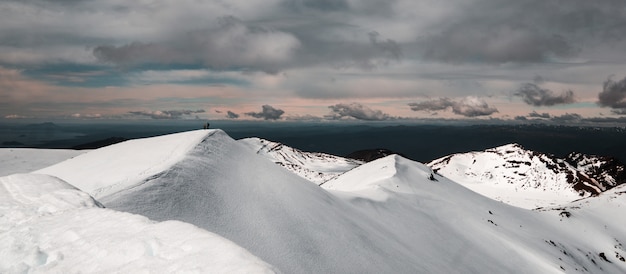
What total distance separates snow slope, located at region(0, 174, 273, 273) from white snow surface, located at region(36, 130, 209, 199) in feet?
17.5

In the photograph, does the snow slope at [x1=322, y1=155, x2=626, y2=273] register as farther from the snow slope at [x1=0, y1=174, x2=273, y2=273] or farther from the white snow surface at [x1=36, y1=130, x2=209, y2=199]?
the snow slope at [x1=0, y1=174, x2=273, y2=273]

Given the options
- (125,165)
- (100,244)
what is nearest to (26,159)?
(125,165)

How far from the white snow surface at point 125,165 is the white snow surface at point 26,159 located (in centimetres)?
1463

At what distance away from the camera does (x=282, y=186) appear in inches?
778

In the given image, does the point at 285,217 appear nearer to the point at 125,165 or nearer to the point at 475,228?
the point at 125,165

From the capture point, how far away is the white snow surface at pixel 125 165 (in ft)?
51.5

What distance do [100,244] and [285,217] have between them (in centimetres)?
1013

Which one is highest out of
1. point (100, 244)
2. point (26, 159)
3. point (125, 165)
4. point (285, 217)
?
point (100, 244)

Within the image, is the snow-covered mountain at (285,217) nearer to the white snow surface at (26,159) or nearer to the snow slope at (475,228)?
the snow slope at (475,228)

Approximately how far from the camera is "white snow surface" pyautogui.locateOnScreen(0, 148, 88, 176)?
34.6 metres

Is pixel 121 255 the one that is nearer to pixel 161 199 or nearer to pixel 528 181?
pixel 161 199

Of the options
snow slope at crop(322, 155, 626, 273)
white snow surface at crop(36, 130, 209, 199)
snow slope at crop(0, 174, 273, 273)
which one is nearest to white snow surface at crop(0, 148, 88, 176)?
white snow surface at crop(36, 130, 209, 199)

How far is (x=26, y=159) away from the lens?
3812cm

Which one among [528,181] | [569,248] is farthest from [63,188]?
[528,181]
